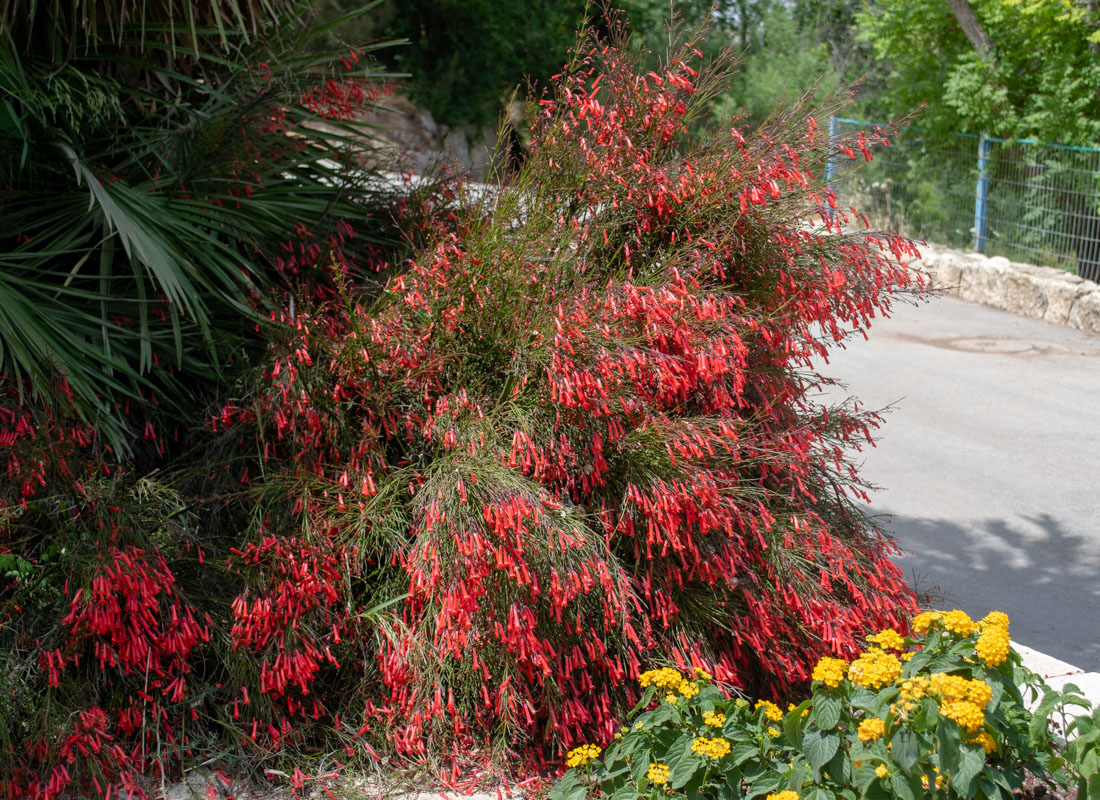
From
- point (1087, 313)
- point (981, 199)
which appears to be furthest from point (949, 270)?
point (1087, 313)

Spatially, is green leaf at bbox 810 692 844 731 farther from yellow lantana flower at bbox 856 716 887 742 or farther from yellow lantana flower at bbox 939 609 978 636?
yellow lantana flower at bbox 939 609 978 636

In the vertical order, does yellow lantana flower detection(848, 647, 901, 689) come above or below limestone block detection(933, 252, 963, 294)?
above

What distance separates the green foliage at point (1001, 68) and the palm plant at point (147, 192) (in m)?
10.0

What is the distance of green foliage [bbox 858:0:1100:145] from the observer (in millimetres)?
11742

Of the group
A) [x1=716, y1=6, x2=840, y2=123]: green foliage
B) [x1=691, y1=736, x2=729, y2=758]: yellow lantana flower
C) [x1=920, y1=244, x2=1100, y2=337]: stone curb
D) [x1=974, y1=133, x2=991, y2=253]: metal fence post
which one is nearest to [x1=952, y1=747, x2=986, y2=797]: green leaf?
[x1=691, y1=736, x2=729, y2=758]: yellow lantana flower

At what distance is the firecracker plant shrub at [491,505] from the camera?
3.04 metres

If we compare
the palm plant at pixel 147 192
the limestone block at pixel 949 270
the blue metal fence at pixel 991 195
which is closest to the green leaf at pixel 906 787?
the palm plant at pixel 147 192

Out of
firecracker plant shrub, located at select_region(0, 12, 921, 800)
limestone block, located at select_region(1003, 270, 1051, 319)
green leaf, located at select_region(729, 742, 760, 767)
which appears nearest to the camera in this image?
green leaf, located at select_region(729, 742, 760, 767)

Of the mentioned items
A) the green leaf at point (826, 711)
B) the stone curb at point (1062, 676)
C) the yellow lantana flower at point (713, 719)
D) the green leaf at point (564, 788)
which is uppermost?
the green leaf at point (826, 711)

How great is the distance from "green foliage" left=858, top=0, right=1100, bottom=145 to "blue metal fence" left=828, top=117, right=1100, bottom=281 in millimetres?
300

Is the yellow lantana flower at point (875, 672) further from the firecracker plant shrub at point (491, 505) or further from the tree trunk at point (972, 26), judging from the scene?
the tree trunk at point (972, 26)

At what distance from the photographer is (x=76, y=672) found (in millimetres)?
3143

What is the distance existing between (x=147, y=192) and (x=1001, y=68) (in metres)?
11.5

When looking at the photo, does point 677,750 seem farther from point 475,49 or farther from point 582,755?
point 475,49
